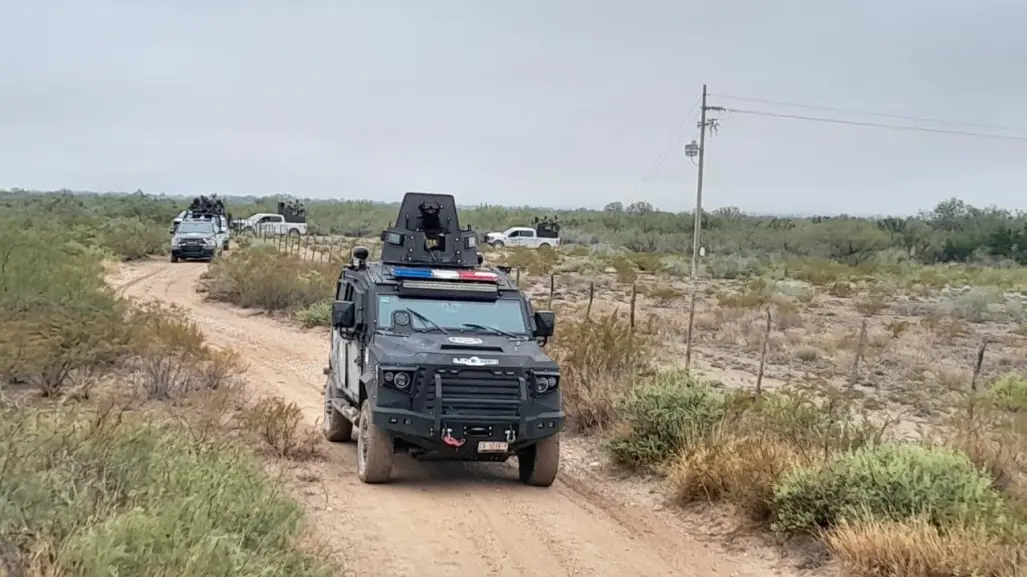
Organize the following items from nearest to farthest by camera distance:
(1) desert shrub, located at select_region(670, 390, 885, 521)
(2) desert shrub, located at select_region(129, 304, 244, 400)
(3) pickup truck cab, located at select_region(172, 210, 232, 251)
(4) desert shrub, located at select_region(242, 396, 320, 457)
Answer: (1) desert shrub, located at select_region(670, 390, 885, 521) → (4) desert shrub, located at select_region(242, 396, 320, 457) → (2) desert shrub, located at select_region(129, 304, 244, 400) → (3) pickup truck cab, located at select_region(172, 210, 232, 251)

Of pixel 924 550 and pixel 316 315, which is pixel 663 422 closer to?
pixel 924 550

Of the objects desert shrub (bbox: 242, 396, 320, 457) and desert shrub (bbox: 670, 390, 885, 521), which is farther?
desert shrub (bbox: 242, 396, 320, 457)

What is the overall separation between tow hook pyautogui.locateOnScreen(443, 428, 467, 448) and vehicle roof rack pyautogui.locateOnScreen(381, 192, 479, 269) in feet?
12.0

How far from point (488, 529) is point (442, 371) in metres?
1.51

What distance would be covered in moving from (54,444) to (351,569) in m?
2.20

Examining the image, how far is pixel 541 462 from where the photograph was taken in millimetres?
9242

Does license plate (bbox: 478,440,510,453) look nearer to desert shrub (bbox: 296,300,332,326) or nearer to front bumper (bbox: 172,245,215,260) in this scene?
desert shrub (bbox: 296,300,332,326)

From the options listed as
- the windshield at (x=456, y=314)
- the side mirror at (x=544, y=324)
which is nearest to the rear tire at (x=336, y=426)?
the windshield at (x=456, y=314)

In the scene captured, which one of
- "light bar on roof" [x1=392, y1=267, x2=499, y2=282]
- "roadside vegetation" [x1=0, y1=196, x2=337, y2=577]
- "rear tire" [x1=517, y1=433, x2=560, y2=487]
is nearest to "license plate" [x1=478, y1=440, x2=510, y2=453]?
"rear tire" [x1=517, y1=433, x2=560, y2=487]

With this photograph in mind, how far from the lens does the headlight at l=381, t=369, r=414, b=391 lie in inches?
344

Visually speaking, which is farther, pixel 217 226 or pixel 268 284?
pixel 217 226

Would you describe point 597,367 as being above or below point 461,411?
below

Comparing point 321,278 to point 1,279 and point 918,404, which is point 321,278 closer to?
point 1,279

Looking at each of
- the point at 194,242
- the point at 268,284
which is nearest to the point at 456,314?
the point at 268,284
